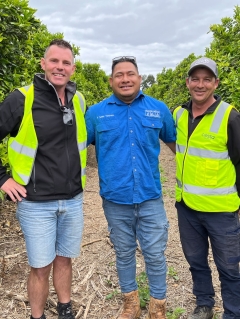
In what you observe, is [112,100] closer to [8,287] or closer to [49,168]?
[49,168]

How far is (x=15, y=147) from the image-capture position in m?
2.69

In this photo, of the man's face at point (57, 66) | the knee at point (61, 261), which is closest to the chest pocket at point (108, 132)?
the man's face at point (57, 66)

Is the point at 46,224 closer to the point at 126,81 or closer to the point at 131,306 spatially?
the point at 131,306

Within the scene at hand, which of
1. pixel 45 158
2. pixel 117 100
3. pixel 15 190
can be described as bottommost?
pixel 15 190

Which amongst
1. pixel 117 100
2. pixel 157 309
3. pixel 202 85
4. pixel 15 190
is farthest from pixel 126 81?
pixel 157 309

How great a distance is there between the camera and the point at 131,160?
290cm

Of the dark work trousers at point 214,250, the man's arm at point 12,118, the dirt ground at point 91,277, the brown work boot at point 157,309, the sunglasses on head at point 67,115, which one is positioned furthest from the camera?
the dirt ground at point 91,277

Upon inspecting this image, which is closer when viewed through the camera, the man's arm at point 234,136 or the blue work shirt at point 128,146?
the man's arm at point 234,136

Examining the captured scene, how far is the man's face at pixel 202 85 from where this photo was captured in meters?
2.84

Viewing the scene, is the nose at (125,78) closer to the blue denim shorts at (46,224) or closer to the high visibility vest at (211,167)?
the high visibility vest at (211,167)

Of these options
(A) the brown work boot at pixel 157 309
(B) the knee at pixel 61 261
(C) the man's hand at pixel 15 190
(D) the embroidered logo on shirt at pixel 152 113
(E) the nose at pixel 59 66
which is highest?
(E) the nose at pixel 59 66

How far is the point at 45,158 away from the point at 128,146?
67 centimetres

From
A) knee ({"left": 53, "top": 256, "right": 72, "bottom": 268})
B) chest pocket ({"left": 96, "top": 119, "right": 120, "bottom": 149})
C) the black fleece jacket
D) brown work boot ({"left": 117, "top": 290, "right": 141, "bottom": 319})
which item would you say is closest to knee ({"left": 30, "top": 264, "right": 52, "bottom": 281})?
knee ({"left": 53, "top": 256, "right": 72, "bottom": 268})

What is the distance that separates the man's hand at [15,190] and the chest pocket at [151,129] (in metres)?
1.04
